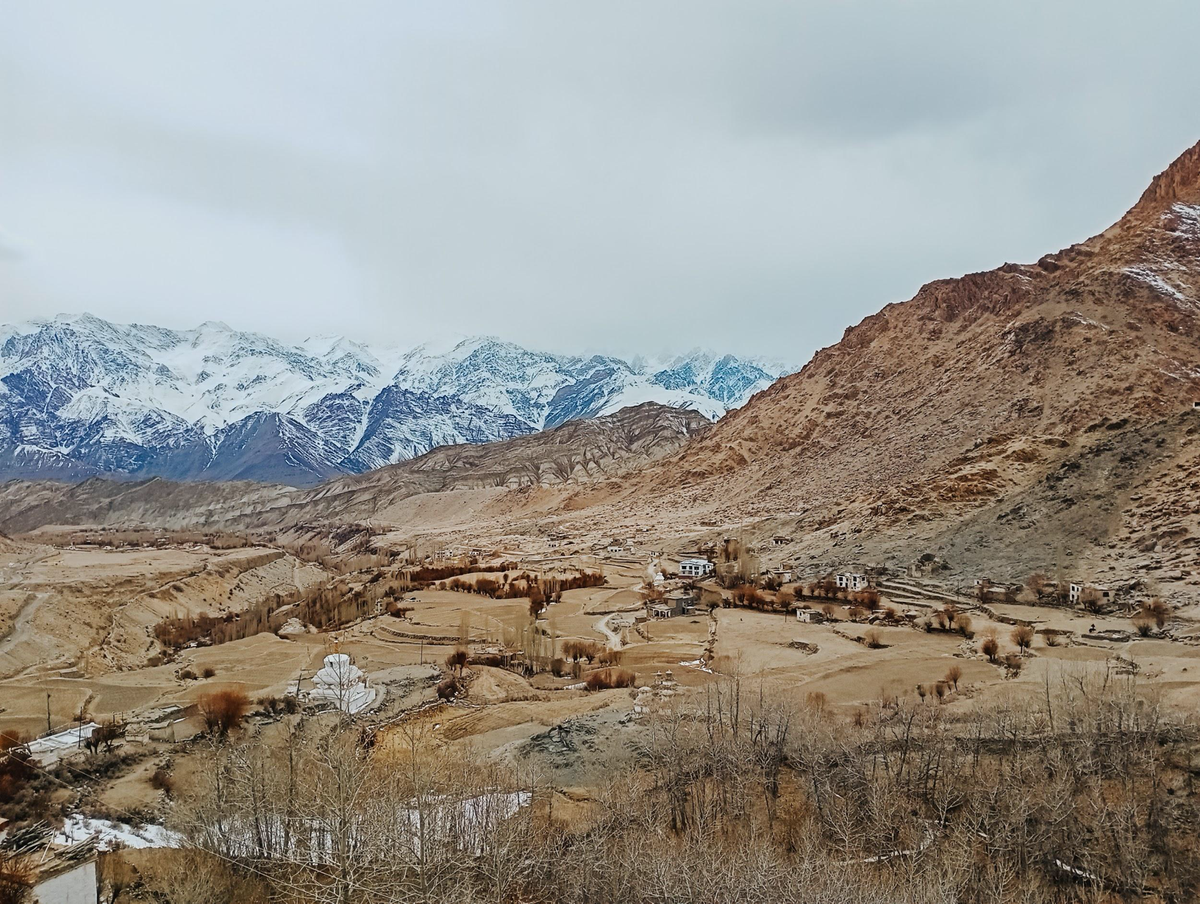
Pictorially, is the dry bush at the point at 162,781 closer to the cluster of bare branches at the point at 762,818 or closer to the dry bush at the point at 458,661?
the cluster of bare branches at the point at 762,818

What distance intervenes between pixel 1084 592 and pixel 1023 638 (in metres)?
10.5

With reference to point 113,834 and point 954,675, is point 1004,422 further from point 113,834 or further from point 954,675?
point 113,834

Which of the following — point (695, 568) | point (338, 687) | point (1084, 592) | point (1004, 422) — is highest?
point (1004, 422)

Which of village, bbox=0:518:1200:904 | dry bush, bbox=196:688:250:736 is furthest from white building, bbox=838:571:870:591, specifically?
dry bush, bbox=196:688:250:736

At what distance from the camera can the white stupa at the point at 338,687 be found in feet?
84.4

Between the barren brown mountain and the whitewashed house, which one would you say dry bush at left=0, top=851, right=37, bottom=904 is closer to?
the barren brown mountain

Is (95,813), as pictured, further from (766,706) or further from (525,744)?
(766,706)

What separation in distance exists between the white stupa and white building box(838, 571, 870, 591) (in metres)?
32.2

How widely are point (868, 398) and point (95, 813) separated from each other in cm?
10446

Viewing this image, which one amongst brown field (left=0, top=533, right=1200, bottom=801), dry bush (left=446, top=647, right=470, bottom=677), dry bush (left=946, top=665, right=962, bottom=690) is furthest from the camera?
dry bush (left=446, top=647, right=470, bottom=677)

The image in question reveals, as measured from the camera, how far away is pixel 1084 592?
39.9 metres

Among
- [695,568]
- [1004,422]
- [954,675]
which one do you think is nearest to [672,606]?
[695,568]

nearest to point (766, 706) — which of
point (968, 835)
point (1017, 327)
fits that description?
point (968, 835)

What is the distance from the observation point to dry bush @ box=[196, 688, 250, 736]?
75.9 feet
